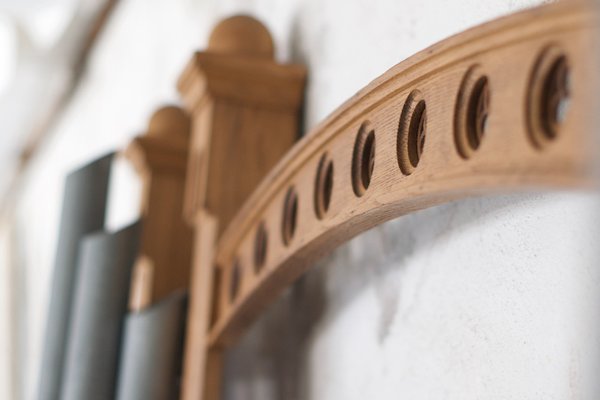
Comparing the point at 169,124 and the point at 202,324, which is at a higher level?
the point at 169,124

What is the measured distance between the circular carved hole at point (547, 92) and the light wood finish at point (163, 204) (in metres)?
0.60

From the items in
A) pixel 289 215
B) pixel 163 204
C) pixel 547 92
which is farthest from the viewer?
pixel 163 204

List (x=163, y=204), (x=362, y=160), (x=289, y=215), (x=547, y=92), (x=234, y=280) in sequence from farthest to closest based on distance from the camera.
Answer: (x=163, y=204) → (x=234, y=280) → (x=289, y=215) → (x=362, y=160) → (x=547, y=92)

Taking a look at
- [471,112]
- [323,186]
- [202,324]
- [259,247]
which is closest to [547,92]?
[471,112]

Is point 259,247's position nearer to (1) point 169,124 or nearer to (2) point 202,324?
(2) point 202,324

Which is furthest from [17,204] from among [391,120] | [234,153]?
[391,120]

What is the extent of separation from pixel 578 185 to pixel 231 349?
56 centimetres

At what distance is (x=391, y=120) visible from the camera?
1.22 feet

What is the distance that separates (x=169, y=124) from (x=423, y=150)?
0.59 meters

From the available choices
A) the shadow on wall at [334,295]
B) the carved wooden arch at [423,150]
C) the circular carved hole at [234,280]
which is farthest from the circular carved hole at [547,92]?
the circular carved hole at [234,280]

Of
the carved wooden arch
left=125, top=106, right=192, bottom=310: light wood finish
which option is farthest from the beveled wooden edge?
left=125, top=106, right=192, bottom=310: light wood finish

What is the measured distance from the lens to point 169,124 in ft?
2.98

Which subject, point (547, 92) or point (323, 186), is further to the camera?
point (323, 186)

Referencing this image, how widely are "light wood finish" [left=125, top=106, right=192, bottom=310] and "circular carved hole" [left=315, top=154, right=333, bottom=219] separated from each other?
398 mm
